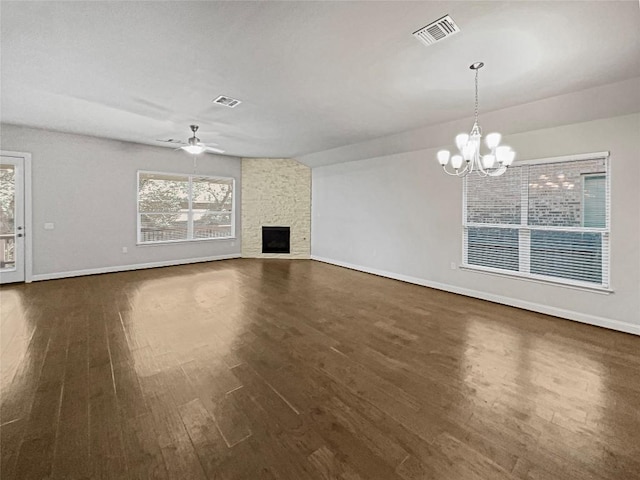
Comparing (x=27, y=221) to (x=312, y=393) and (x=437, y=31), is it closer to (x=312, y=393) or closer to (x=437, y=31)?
(x=312, y=393)

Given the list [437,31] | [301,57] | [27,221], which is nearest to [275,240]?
[27,221]

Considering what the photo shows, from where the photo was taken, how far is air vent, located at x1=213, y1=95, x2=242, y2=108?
385cm

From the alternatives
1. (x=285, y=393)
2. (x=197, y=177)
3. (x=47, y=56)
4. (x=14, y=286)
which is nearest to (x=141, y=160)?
(x=197, y=177)

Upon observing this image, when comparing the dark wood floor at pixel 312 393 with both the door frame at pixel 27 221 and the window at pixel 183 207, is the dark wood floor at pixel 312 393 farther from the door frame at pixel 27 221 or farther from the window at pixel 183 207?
the window at pixel 183 207

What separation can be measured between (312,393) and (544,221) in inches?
161

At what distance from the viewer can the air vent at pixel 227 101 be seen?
3.85m

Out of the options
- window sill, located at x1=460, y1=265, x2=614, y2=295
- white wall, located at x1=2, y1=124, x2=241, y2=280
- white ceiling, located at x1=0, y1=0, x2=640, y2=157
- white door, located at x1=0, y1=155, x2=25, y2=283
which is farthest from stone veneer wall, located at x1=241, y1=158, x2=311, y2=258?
window sill, located at x1=460, y1=265, x2=614, y2=295

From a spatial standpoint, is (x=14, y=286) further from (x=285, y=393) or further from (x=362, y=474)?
(x=362, y=474)

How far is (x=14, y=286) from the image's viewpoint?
17.2 ft

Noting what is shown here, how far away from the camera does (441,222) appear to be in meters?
5.38

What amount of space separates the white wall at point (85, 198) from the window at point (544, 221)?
6.82m

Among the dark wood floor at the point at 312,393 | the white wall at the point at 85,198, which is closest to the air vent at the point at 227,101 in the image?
the dark wood floor at the point at 312,393

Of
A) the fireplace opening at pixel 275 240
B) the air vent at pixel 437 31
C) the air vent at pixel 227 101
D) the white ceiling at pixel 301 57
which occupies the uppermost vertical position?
the air vent at pixel 227 101

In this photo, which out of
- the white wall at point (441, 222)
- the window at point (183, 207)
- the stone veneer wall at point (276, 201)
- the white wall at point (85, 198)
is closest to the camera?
the white wall at point (441, 222)
